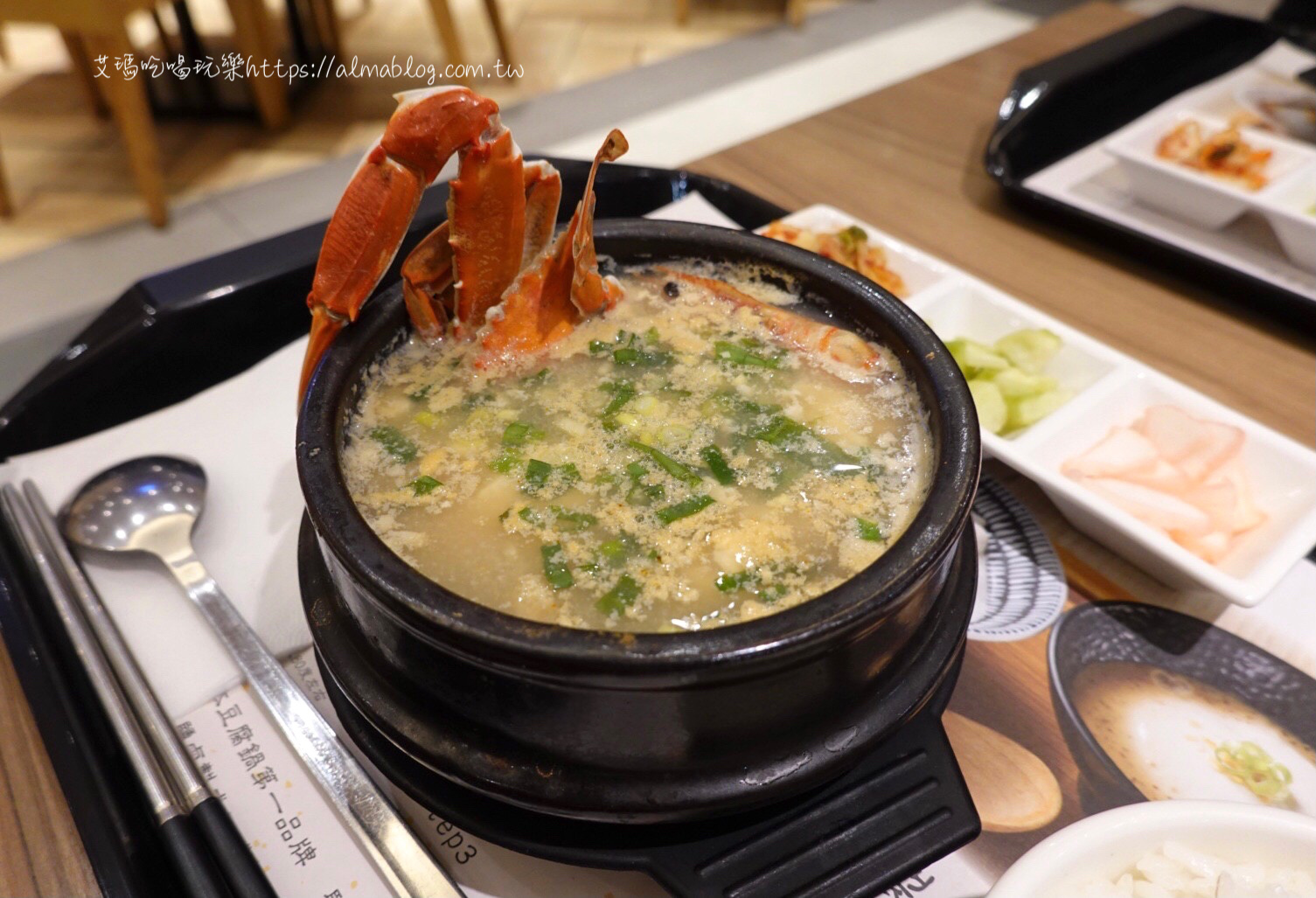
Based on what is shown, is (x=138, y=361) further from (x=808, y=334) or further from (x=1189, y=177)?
(x=1189, y=177)

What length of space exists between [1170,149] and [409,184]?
194cm

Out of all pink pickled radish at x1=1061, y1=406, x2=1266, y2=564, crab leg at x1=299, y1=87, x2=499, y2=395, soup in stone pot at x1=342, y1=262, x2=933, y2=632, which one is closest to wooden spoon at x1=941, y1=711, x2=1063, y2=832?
soup in stone pot at x1=342, y1=262, x2=933, y2=632

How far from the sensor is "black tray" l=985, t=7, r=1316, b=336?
1.81 meters

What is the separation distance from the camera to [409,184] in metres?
1.03

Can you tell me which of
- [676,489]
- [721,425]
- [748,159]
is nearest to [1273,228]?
[748,159]

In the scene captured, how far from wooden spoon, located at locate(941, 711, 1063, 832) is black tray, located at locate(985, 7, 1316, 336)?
3.97 feet

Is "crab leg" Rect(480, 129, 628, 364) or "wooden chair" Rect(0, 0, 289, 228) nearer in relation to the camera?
"crab leg" Rect(480, 129, 628, 364)

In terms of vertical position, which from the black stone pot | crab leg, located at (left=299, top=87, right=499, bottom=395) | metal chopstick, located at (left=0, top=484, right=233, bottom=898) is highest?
crab leg, located at (left=299, top=87, right=499, bottom=395)

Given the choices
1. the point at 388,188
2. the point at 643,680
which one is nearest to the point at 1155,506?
the point at 643,680

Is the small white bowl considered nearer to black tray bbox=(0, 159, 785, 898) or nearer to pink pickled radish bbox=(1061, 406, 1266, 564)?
pink pickled radish bbox=(1061, 406, 1266, 564)

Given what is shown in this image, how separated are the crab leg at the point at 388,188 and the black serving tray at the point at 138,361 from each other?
20.1 inches

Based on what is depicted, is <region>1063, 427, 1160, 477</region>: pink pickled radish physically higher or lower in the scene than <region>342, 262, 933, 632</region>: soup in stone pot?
lower

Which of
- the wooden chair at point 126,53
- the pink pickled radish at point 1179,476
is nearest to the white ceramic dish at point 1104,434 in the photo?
the pink pickled radish at point 1179,476

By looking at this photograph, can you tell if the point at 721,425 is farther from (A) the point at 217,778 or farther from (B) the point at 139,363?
(B) the point at 139,363
